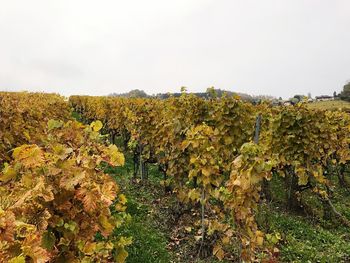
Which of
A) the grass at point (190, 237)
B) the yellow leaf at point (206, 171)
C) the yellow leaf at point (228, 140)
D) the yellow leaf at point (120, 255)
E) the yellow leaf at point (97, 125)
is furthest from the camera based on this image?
the yellow leaf at point (228, 140)

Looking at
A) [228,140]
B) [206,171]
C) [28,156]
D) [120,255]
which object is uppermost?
[28,156]

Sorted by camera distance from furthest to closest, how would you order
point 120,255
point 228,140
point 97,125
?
point 228,140 → point 120,255 → point 97,125

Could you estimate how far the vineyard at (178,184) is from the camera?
8.30 ft

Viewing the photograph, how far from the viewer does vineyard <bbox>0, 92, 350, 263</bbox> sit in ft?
8.30

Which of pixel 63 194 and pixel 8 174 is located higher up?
pixel 8 174

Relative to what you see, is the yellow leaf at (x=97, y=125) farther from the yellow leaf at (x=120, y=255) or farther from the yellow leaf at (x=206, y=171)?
the yellow leaf at (x=206, y=171)

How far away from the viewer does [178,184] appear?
7.99m

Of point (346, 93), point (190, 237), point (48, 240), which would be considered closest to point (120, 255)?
point (48, 240)

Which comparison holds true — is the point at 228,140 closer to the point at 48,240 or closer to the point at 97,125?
the point at 97,125

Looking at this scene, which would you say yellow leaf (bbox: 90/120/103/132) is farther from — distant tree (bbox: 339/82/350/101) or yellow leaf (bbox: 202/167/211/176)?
distant tree (bbox: 339/82/350/101)

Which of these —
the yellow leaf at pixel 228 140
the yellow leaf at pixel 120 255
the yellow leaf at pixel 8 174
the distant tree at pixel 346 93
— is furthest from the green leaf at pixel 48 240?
the distant tree at pixel 346 93

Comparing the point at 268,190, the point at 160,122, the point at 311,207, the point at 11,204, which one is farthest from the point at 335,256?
the point at 11,204

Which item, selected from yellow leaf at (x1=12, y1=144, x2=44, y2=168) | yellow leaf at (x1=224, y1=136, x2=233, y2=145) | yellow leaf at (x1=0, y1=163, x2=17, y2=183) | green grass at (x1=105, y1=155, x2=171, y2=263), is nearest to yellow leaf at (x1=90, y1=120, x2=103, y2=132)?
yellow leaf at (x1=12, y1=144, x2=44, y2=168)

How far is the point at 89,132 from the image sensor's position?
3008mm
